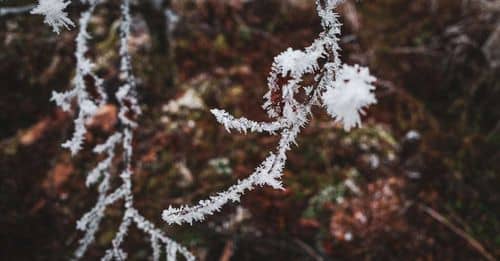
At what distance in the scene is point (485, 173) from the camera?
2.38 meters

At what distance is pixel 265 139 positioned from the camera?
2.52 m

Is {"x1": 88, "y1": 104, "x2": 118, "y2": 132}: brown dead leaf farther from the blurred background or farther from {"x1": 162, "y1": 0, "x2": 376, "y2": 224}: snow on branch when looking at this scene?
{"x1": 162, "y1": 0, "x2": 376, "y2": 224}: snow on branch

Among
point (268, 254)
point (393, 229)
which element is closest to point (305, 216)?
point (268, 254)

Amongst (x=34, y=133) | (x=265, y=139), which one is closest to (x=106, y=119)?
(x=34, y=133)

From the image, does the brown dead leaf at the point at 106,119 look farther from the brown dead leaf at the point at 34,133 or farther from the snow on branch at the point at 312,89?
the snow on branch at the point at 312,89

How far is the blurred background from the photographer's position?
82.6 inches

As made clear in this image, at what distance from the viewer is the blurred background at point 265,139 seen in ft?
6.88

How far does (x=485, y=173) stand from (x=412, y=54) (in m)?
1.03

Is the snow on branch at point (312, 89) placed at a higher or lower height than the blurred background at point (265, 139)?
lower

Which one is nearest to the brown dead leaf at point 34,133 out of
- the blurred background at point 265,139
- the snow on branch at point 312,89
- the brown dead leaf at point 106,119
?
the blurred background at point 265,139

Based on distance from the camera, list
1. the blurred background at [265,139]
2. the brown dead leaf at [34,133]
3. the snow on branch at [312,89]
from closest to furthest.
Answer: the snow on branch at [312,89], the blurred background at [265,139], the brown dead leaf at [34,133]

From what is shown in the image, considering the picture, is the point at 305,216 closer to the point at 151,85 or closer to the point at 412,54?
the point at 151,85

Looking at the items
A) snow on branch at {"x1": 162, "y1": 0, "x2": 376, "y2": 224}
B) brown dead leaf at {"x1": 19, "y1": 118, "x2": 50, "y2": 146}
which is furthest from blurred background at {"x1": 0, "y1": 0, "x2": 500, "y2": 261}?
snow on branch at {"x1": 162, "y1": 0, "x2": 376, "y2": 224}

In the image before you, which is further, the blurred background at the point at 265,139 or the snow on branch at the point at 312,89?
the blurred background at the point at 265,139
